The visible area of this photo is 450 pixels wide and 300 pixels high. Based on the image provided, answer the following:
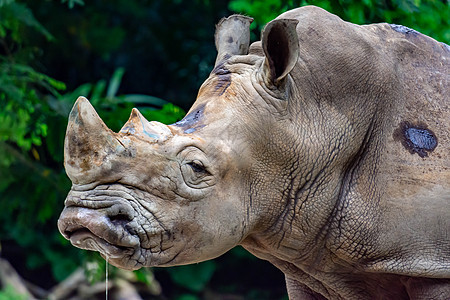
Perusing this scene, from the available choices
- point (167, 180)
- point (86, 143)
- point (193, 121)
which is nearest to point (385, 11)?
point (193, 121)

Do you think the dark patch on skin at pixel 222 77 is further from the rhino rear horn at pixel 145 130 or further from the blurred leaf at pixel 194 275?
the blurred leaf at pixel 194 275

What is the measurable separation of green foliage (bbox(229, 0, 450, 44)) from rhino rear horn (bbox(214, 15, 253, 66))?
4.52ft

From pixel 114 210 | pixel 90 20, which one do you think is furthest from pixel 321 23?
pixel 90 20

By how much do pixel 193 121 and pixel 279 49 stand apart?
1.35 ft

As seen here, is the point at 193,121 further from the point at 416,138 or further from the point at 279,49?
the point at 416,138

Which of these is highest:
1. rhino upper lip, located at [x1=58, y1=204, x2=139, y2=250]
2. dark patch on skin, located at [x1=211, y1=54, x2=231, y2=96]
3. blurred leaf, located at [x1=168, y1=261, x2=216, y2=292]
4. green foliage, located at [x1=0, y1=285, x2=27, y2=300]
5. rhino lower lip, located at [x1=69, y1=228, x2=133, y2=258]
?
dark patch on skin, located at [x1=211, y1=54, x2=231, y2=96]

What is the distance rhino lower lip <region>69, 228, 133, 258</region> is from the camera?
7.78ft

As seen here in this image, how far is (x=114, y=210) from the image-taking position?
2.36m

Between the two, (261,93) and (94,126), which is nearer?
(94,126)

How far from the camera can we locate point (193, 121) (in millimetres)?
2602

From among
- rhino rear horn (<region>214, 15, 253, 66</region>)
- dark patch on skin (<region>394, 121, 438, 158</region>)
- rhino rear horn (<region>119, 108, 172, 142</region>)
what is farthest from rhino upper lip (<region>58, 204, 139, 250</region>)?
dark patch on skin (<region>394, 121, 438, 158</region>)

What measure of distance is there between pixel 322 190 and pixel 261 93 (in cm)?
44

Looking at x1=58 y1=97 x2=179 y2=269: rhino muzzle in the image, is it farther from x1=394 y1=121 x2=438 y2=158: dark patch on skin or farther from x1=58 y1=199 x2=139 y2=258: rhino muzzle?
x1=394 y1=121 x2=438 y2=158: dark patch on skin

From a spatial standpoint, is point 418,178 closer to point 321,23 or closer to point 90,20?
point 321,23
